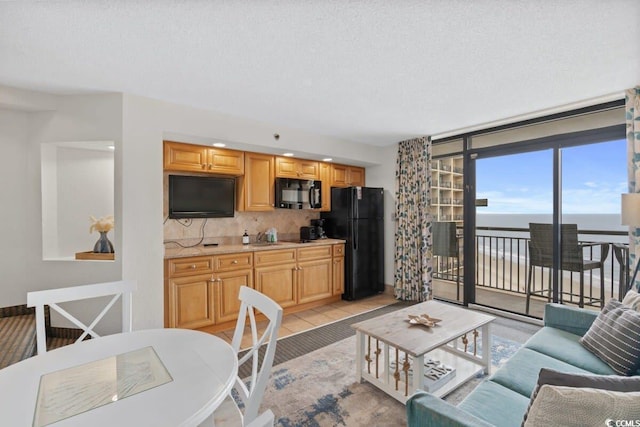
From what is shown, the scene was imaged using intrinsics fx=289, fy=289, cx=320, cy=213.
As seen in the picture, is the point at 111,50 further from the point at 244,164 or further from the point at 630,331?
Result: the point at 630,331

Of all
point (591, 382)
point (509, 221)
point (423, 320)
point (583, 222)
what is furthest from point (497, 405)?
point (509, 221)

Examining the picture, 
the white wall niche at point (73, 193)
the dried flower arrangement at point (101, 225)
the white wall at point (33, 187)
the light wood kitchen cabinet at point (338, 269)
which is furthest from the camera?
the light wood kitchen cabinet at point (338, 269)

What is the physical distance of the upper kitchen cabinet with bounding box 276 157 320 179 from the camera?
13.5ft

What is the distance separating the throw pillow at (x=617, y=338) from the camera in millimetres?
1608

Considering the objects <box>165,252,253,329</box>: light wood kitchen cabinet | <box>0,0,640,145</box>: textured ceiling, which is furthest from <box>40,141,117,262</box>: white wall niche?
<box>165,252,253,329</box>: light wood kitchen cabinet

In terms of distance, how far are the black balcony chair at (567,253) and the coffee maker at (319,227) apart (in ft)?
9.12

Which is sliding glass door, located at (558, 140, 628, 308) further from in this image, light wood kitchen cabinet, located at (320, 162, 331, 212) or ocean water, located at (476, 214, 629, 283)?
light wood kitchen cabinet, located at (320, 162, 331, 212)

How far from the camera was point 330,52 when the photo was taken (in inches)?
79.0

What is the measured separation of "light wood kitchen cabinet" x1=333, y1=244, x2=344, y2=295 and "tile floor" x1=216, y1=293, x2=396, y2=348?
0.68 ft

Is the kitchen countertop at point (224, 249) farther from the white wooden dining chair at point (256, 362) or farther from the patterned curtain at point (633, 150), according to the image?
the patterned curtain at point (633, 150)

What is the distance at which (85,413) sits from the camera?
91cm

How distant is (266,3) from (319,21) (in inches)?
12.5

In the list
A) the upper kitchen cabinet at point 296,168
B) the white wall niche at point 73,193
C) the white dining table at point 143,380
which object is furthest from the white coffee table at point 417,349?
the white wall niche at point 73,193

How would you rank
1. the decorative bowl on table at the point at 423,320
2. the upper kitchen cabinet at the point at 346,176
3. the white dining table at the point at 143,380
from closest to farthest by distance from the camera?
the white dining table at the point at 143,380, the decorative bowl on table at the point at 423,320, the upper kitchen cabinet at the point at 346,176
